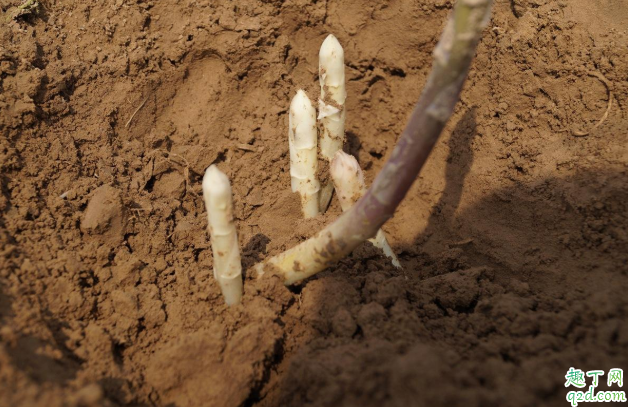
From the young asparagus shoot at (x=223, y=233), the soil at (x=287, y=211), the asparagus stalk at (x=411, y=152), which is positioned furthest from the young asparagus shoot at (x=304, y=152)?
the young asparagus shoot at (x=223, y=233)

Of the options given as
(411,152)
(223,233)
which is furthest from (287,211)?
(411,152)

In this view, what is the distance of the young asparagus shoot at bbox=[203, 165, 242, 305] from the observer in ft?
5.85

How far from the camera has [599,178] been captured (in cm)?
236

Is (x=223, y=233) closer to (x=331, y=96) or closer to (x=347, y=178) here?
(x=347, y=178)

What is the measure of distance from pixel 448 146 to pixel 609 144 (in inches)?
38.3

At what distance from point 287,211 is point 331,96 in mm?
731

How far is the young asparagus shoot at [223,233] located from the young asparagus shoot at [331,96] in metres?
0.99

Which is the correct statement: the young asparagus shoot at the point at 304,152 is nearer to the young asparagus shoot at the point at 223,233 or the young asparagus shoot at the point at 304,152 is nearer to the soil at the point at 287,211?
the soil at the point at 287,211

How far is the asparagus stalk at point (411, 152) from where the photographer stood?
131 cm

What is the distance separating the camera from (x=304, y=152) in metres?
2.57

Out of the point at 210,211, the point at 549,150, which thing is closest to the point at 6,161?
the point at 210,211

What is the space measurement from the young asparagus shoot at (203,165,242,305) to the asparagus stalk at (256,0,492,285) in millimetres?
228

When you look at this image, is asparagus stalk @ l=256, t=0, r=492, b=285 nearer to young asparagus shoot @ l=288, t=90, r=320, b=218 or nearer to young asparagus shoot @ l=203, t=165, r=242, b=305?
young asparagus shoot @ l=203, t=165, r=242, b=305

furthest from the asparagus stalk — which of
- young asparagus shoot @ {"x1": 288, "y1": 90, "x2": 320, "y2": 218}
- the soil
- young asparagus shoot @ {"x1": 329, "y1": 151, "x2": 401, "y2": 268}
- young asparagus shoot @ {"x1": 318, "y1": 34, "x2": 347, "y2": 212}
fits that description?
young asparagus shoot @ {"x1": 318, "y1": 34, "x2": 347, "y2": 212}
